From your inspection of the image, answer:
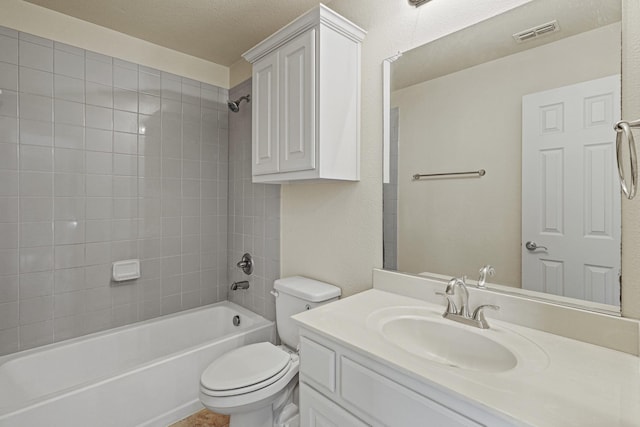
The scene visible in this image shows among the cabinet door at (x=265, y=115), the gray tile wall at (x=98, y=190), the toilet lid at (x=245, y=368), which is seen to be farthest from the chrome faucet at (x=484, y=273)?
the gray tile wall at (x=98, y=190)

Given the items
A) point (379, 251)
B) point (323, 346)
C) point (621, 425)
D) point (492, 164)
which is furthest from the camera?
point (379, 251)

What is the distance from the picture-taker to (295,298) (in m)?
1.73

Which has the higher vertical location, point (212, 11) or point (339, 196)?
point (212, 11)

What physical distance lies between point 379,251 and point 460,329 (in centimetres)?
56

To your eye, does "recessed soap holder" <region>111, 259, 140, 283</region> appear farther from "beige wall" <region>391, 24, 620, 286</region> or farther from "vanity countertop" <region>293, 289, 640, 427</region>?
"beige wall" <region>391, 24, 620, 286</region>

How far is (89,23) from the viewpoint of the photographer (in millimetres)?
2021

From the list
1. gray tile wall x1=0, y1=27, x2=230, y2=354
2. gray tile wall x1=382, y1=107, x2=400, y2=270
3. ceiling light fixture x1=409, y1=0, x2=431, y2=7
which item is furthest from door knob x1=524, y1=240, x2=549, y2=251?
gray tile wall x1=0, y1=27, x2=230, y2=354

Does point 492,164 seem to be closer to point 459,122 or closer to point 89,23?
point 459,122

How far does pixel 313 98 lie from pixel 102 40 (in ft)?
5.58

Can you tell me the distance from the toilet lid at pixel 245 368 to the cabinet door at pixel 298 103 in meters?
0.99

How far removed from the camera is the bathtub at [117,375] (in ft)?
4.64

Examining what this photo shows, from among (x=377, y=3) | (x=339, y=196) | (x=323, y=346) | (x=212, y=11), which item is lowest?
(x=323, y=346)

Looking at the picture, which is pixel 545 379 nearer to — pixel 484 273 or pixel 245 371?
pixel 484 273

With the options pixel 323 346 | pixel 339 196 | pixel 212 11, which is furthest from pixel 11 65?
pixel 323 346
